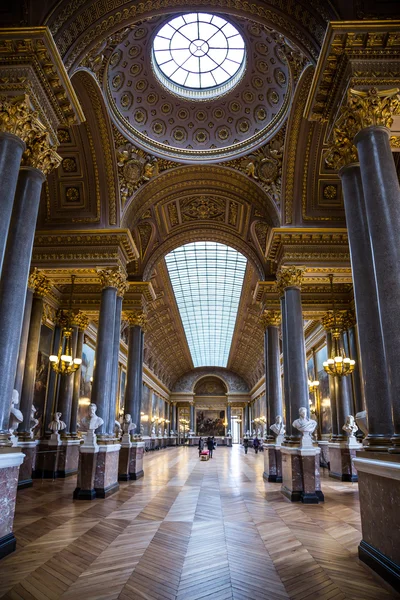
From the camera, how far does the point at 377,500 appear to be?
4.57m

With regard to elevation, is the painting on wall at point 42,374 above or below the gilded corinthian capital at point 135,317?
below

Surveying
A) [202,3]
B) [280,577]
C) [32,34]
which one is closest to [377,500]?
[280,577]

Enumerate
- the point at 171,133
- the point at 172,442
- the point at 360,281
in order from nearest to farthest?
the point at 360,281, the point at 171,133, the point at 172,442

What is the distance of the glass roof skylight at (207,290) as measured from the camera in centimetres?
2458

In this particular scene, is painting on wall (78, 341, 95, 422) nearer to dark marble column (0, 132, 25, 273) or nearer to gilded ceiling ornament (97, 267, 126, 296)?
gilded ceiling ornament (97, 267, 126, 296)

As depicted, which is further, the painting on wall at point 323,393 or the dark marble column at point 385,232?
the painting on wall at point 323,393

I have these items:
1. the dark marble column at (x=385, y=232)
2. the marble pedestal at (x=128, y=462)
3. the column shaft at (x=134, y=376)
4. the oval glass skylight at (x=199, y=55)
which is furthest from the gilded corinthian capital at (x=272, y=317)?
the dark marble column at (x=385, y=232)

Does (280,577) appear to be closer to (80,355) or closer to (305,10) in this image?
(305,10)

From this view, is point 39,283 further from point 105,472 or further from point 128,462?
point 128,462

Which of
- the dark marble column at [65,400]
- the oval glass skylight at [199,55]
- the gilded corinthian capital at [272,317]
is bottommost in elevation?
the dark marble column at [65,400]

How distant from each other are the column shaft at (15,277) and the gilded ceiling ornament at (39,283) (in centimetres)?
643

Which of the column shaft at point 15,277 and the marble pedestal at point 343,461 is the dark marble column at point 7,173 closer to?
the column shaft at point 15,277

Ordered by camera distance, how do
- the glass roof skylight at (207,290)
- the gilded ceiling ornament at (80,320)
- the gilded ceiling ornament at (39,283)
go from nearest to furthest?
the gilded ceiling ornament at (39,283) < the gilded ceiling ornament at (80,320) < the glass roof skylight at (207,290)

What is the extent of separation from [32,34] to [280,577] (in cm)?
786
